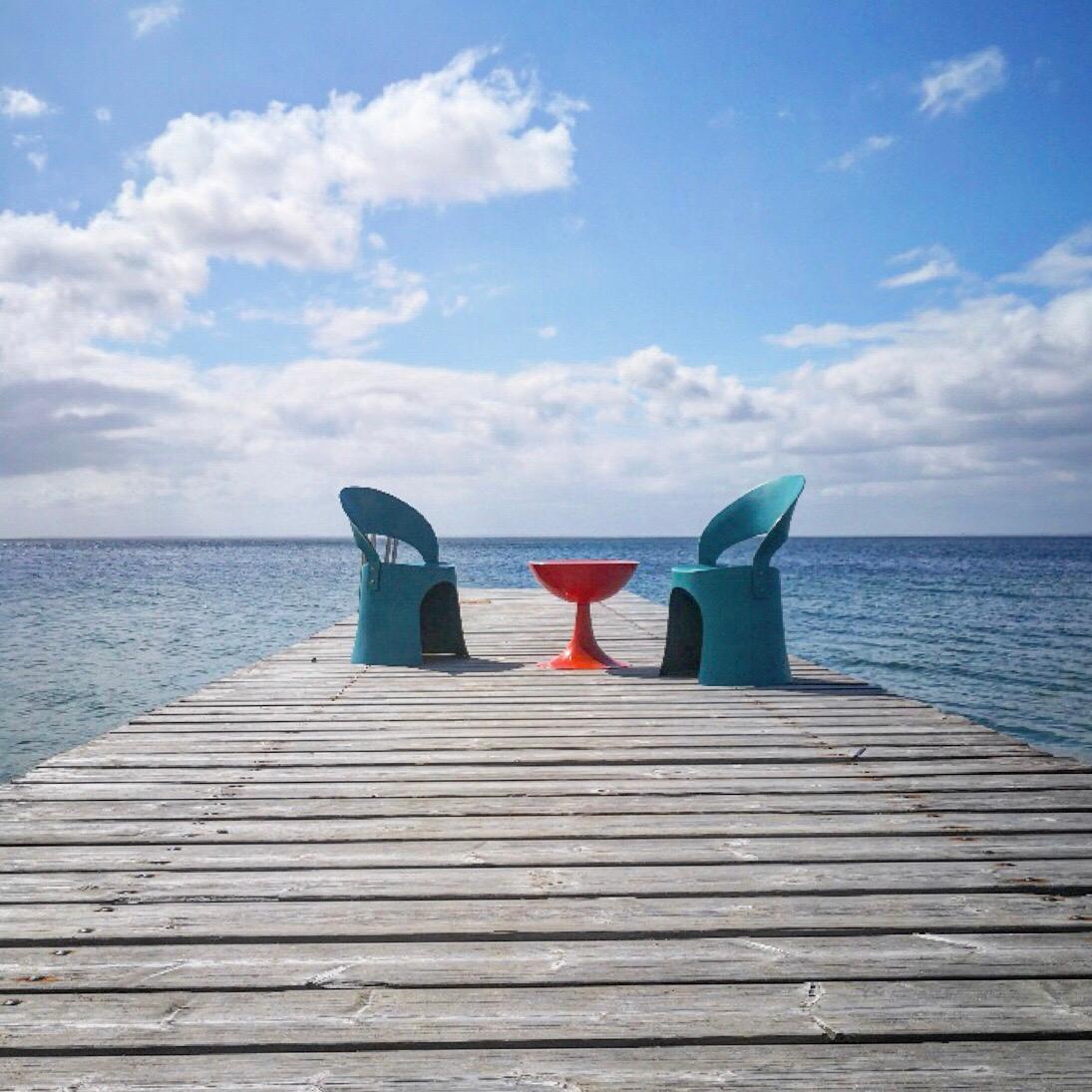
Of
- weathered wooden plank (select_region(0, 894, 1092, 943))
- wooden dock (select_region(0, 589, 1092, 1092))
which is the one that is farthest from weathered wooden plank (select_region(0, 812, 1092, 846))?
weathered wooden plank (select_region(0, 894, 1092, 943))

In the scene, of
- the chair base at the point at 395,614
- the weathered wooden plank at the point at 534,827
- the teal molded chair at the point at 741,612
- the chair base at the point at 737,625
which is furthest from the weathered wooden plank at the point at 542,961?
the chair base at the point at 395,614

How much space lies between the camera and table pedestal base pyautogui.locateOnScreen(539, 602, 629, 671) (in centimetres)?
580

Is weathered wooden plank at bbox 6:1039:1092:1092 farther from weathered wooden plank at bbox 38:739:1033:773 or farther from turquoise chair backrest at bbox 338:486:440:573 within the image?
turquoise chair backrest at bbox 338:486:440:573

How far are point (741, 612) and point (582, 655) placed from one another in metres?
1.37

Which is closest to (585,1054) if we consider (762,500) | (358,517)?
(762,500)

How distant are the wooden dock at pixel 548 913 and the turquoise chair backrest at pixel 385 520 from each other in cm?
240

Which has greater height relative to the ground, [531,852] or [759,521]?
[759,521]

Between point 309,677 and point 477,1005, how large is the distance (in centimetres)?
421

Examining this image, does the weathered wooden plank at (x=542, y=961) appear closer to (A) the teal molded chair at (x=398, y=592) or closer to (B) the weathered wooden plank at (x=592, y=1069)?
(B) the weathered wooden plank at (x=592, y=1069)

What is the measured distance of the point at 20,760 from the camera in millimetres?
7406

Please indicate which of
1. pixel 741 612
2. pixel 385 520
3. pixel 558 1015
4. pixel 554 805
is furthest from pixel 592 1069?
pixel 385 520

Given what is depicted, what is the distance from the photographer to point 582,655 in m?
5.89

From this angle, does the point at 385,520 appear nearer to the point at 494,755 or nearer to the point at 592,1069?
the point at 494,755

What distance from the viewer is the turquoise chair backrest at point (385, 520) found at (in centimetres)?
587
